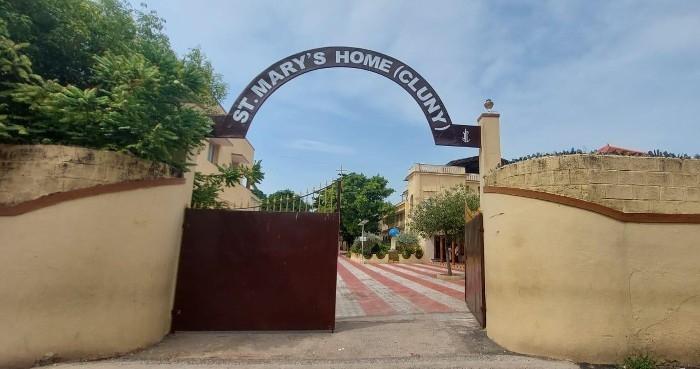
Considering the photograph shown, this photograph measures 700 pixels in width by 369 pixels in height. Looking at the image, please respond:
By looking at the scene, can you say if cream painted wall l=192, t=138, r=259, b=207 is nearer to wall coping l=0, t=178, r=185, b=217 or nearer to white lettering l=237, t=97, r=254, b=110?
white lettering l=237, t=97, r=254, b=110

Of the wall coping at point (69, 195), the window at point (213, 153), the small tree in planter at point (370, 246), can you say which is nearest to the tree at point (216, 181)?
the wall coping at point (69, 195)

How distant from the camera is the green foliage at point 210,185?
745cm

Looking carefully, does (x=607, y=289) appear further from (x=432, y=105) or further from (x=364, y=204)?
(x=364, y=204)

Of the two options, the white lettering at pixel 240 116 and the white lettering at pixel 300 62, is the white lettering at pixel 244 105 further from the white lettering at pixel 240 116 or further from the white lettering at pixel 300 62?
the white lettering at pixel 300 62

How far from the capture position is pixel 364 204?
1959 inches

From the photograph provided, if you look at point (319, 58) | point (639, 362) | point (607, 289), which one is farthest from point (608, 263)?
point (319, 58)

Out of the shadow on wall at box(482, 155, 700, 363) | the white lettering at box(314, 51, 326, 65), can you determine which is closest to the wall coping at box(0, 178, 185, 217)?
the white lettering at box(314, 51, 326, 65)

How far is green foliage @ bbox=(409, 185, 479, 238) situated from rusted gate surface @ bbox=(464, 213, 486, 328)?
10.2 metres

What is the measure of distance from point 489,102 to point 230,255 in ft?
17.9

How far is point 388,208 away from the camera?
48438mm

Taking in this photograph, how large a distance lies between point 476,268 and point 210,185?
17.6 feet

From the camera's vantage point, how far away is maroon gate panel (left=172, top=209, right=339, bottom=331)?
6.41m

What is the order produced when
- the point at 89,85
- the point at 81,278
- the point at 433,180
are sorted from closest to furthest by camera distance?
the point at 81,278 → the point at 89,85 → the point at 433,180

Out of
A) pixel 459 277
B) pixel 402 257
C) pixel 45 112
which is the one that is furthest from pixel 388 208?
pixel 45 112
